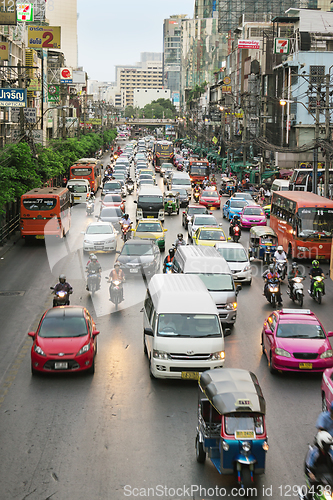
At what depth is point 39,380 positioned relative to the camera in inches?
553

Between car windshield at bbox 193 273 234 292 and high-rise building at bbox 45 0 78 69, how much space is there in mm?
162695

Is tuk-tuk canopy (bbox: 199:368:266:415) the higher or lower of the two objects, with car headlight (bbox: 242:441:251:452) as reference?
higher

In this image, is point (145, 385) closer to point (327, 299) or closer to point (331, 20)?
point (327, 299)

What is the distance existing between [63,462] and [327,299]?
15.4 metres

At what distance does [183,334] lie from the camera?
13.5 meters

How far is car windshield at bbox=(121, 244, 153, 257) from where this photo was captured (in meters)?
25.3

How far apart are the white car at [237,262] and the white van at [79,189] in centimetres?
2982

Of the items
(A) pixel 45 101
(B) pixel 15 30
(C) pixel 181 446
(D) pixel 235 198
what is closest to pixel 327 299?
(C) pixel 181 446

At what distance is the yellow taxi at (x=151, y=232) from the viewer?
30094 mm

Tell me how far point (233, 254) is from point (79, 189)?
101ft

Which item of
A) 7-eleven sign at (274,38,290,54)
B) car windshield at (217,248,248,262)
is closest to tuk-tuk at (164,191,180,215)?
car windshield at (217,248,248,262)

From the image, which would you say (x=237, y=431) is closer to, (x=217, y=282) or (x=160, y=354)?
(x=160, y=354)

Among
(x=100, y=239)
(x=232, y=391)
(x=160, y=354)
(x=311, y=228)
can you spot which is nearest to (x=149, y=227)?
(x=100, y=239)

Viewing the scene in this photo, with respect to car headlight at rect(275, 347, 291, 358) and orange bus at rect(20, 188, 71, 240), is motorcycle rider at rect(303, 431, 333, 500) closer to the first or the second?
car headlight at rect(275, 347, 291, 358)
